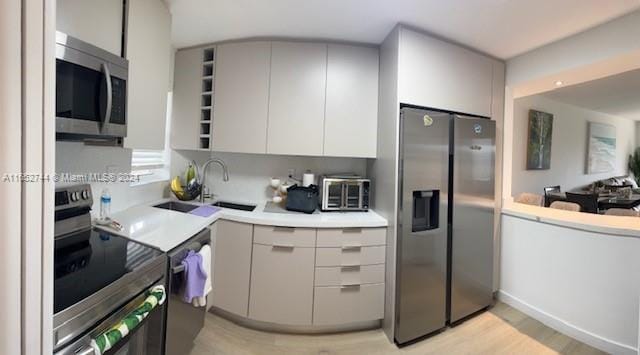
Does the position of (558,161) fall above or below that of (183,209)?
above

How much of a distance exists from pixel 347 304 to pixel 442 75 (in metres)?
1.84

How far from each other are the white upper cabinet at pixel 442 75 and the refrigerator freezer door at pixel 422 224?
162 millimetres

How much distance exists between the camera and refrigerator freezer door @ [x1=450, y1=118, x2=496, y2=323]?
82.0 inches

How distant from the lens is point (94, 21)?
1.22 meters

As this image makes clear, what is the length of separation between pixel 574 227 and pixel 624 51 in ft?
3.90

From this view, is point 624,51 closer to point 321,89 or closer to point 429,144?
point 429,144

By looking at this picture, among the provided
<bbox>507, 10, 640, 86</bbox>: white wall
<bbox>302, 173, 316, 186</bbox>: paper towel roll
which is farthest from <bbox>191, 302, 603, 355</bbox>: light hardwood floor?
<bbox>507, 10, 640, 86</bbox>: white wall

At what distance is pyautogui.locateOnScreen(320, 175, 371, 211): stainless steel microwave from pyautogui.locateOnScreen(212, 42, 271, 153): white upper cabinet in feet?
2.03

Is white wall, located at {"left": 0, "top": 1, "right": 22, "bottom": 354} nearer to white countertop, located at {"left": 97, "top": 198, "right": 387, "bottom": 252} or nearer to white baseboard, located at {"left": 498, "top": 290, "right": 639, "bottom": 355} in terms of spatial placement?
white countertop, located at {"left": 97, "top": 198, "right": 387, "bottom": 252}

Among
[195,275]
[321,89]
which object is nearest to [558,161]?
[321,89]

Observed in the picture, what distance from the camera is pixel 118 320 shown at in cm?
95

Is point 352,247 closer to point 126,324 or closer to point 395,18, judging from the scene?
point 126,324

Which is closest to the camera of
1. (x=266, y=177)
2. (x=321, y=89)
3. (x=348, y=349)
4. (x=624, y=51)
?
(x=624, y=51)

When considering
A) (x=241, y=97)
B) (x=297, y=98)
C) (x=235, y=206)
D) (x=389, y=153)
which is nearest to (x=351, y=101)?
(x=297, y=98)
